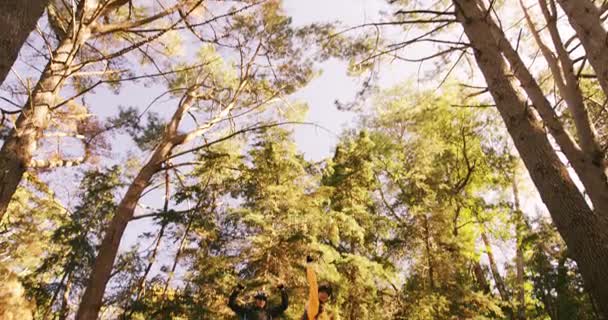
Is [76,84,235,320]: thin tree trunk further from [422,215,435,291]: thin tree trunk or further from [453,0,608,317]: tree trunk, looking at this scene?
[422,215,435,291]: thin tree trunk

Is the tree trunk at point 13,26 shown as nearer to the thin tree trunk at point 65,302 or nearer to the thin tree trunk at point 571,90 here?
the thin tree trunk at point 571,90

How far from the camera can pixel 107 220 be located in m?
13.9

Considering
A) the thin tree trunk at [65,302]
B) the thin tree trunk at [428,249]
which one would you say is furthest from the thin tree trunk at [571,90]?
the thin tree trunk at [65,302]

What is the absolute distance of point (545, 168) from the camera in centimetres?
306

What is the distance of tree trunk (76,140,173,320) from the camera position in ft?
19.3

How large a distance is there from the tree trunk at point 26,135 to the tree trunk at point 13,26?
6.57ft

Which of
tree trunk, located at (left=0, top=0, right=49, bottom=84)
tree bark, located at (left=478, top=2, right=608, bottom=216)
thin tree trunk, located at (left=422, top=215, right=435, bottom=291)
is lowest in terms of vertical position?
tree trunk, located at (left=0, top=0, right=49, bottom=84)

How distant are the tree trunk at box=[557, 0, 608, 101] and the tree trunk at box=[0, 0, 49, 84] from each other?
12.7 ft

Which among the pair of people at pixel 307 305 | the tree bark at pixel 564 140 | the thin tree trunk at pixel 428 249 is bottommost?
the pair of people at pixel 307 305

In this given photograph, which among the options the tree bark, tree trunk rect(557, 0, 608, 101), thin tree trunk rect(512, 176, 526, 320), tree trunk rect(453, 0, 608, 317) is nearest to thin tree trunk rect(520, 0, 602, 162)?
the tree bark

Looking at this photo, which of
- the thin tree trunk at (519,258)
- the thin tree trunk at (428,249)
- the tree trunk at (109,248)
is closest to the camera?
the tree trunk at (109,248)

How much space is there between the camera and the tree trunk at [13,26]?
1.96 meters

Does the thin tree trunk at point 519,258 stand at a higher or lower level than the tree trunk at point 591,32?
higher

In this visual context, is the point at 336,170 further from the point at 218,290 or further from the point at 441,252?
the point at 218,290
